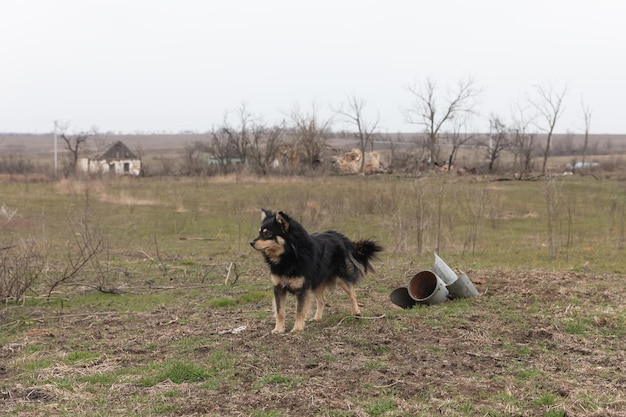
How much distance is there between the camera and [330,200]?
85.8 feet

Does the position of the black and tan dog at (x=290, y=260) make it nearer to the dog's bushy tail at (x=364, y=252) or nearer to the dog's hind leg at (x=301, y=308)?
the dog's hind leg at (x=301, y=308)

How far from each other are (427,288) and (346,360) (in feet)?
12.7

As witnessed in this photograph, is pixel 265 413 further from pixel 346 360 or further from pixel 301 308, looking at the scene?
pixel 301 308

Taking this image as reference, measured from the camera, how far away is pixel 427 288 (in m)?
10.1

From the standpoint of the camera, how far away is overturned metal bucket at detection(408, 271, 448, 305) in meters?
9.43

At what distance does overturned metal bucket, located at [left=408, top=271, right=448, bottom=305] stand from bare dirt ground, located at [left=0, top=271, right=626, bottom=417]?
0.72 ft

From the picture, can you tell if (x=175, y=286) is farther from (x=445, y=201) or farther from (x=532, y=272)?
(x=445, y=201)

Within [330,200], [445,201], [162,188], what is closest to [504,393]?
[330,200]

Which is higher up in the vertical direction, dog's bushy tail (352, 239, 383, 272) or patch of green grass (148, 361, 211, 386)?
dog's bushy tail (352, 239, 383, 272)

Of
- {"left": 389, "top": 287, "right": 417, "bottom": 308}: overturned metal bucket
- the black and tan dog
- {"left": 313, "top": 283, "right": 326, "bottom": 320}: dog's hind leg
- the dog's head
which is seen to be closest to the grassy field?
{"left": 389, "top": 287, "right": 417, "bottom": 308}: overturned metal bucket

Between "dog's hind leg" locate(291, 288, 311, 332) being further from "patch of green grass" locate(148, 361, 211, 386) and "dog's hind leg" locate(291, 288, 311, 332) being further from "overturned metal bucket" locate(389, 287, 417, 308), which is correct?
"overturned metal bucket" locate(389, 287, 417, 308)

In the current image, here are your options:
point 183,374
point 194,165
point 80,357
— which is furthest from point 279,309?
point 194,165

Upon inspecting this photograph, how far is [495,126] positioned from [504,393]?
209 ft

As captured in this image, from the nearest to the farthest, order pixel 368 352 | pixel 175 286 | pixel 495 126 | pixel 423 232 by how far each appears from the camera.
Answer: pixel 368 352
pixel 175 286
pixel 423 232
pixel 495 126
